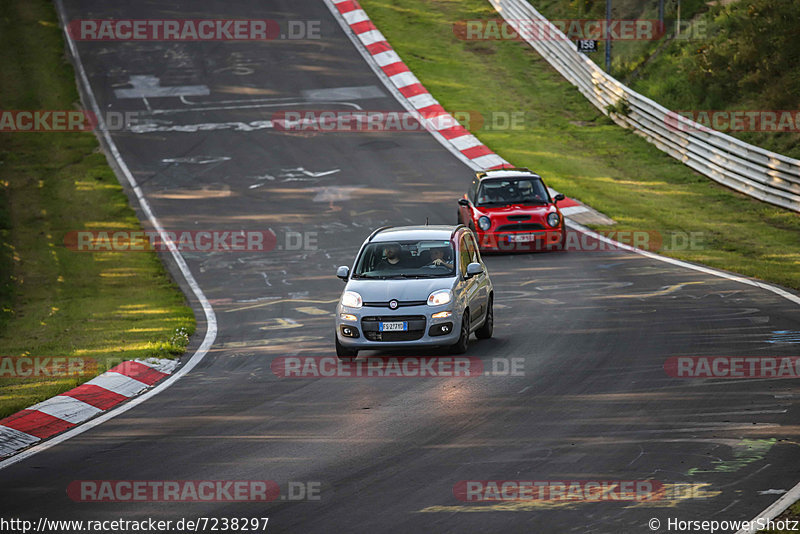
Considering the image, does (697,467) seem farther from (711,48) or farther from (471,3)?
(471,3)

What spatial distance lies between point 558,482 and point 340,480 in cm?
185

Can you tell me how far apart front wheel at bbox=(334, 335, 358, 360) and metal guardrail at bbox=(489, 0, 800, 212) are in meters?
14.8

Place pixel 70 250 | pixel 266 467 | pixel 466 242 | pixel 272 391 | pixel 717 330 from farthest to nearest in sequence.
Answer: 1. pixel 70 250
2. pixel 466 242
3. pixel 717 330
4. pixel 272 391
5. pixel 266 467

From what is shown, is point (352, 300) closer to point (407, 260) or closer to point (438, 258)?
point (407, 260)

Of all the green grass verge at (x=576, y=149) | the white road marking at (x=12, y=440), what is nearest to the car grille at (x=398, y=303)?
the white road marking at (x=12, y=440)

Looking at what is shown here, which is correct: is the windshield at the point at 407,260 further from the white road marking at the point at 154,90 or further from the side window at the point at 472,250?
the white road marking at the point at 154,90

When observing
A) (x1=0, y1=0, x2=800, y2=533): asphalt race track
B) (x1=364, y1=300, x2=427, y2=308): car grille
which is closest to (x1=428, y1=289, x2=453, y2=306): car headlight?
(x1=364, y1=300, x2=427, y2=308): car grille

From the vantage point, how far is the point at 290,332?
16469 mm

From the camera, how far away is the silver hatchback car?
1373 centimetres

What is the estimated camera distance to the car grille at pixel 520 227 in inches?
885

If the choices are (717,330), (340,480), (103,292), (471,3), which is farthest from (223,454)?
(471,3)

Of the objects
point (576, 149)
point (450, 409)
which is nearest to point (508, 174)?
point (576, 149)

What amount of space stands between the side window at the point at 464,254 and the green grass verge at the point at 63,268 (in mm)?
4456

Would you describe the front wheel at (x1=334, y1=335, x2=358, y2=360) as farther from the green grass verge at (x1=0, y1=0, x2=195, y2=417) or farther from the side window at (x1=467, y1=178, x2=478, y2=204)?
the side window at (x1=467, y1=178, x2=478, y2=204)
